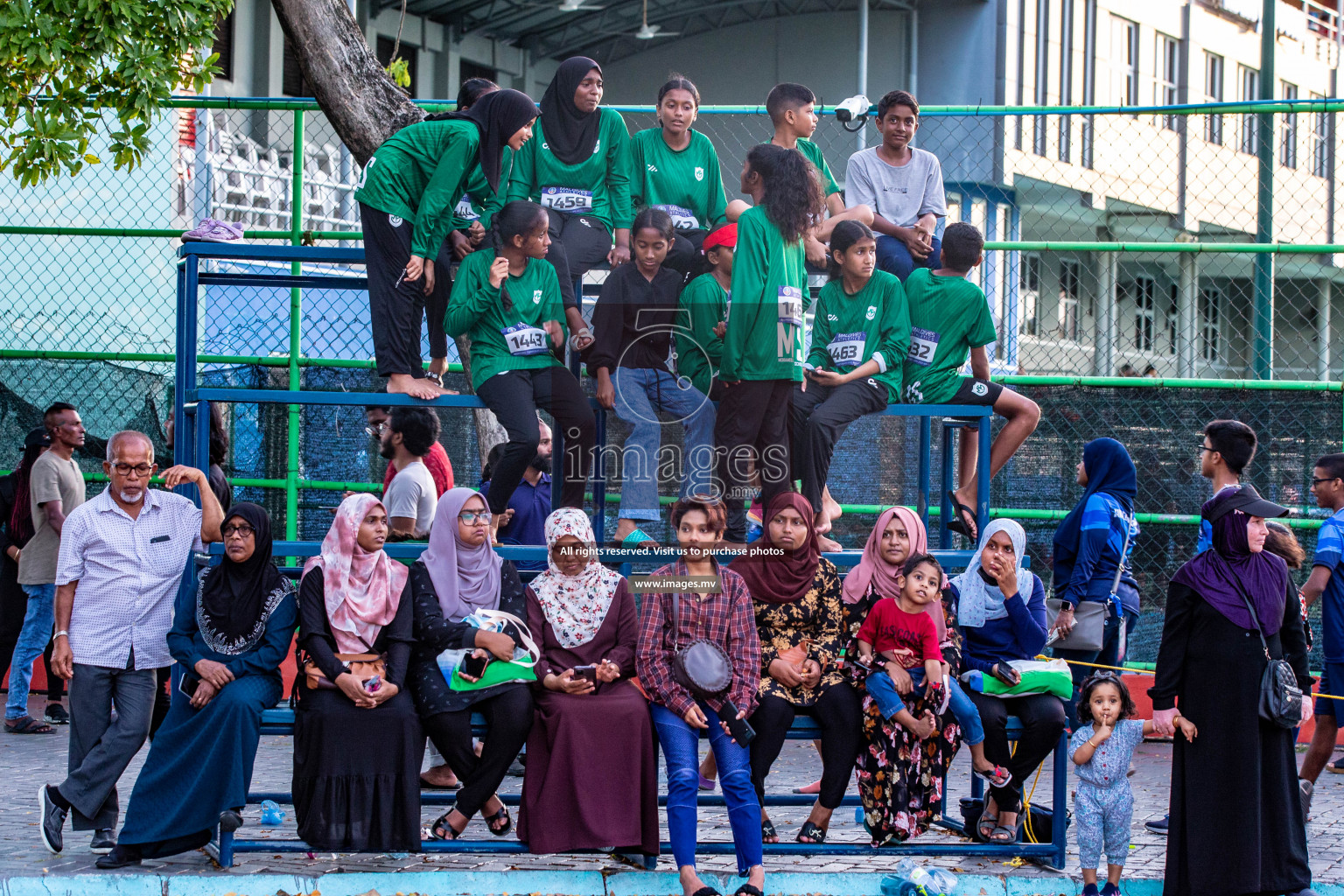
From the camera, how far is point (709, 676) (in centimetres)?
526

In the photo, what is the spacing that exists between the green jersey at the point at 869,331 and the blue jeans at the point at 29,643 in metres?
4.41

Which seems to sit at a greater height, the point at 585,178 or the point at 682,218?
the point at 585,178

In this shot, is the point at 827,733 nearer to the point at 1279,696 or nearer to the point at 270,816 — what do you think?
the point at 1279,696

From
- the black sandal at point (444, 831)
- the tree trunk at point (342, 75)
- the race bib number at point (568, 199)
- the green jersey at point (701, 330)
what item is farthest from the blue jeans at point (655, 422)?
the tree trunk at point (342, 75)

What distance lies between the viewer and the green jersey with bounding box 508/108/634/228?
6672mm

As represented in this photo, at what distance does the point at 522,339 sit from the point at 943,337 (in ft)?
6.25

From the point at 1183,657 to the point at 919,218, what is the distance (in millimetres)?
2632

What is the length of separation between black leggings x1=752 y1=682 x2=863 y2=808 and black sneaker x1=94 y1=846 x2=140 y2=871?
2291 millimetres

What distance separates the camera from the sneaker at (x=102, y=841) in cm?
550

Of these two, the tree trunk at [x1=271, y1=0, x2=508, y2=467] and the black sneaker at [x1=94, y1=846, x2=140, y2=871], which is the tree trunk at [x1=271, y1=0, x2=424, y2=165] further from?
the black sneaker at [x1=94, y1=846, x2=140, y2=871]

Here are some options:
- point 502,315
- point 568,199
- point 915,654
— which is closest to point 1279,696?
point 915,654

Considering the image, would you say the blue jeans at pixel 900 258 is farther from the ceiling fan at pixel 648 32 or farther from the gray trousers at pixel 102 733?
the ceiling fan at pixel 648 32

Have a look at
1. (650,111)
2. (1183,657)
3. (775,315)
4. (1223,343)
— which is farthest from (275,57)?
(1183,657)

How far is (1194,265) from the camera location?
859 centimetres
